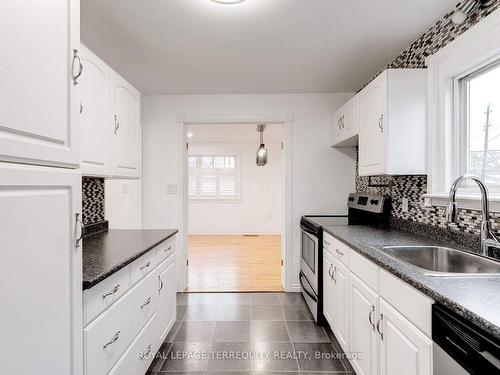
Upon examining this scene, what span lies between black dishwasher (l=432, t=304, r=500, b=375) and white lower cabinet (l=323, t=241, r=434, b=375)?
6cm

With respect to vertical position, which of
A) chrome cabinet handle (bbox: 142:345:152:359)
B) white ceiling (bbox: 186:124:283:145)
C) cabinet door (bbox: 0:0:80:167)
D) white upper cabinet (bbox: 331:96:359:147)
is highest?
white ceiling (bbox: 186:124:283:145)

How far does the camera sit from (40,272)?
87 cm

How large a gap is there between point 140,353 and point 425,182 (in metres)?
2.21

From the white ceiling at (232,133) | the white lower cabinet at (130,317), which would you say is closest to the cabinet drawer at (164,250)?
the white lower cabinet at (130,317)

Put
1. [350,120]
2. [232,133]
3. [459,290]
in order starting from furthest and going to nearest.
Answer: [232,133], [350,120], [459,290]

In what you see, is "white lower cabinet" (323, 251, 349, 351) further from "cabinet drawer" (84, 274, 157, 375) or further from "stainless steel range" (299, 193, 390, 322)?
"cabinet drawer" (84, 274, 157, 375)

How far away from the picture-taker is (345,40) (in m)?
2.18

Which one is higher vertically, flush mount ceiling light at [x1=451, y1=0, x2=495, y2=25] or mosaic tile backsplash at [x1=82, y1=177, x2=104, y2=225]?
flush mount ceiling light at [x1=451, y1=0, x2=495, y2=25]

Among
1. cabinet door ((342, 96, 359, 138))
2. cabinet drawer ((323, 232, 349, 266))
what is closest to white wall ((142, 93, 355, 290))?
cabinet door ((342, 96, 359, 138))

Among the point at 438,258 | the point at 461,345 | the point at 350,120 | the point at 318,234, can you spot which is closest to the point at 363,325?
the point at 438,258

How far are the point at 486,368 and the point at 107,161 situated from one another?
1998 millimetres

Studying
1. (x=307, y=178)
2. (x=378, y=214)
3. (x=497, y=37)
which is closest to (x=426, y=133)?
(x=497, y=37)

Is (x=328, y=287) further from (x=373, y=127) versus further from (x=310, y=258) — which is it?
(x=373, y=127)

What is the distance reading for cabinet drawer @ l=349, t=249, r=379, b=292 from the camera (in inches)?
58.1
